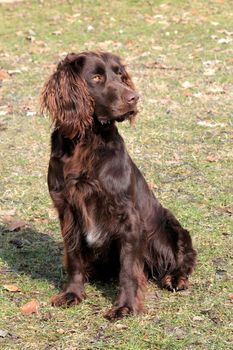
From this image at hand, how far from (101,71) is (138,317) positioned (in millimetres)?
1494

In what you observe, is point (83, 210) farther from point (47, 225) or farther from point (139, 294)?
point (47, 225)

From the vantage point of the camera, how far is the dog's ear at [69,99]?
13.0 feet

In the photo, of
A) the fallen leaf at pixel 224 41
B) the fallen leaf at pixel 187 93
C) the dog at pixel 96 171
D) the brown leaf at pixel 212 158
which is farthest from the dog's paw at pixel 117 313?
the fallen leaf at pixel 224 41

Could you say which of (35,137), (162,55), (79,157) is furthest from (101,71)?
(162,55)

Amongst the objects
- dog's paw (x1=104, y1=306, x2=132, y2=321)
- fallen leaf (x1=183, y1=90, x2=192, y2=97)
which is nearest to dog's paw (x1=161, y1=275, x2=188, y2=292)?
dog's paw (x1=104, y1=306, x2=132, y2=321)

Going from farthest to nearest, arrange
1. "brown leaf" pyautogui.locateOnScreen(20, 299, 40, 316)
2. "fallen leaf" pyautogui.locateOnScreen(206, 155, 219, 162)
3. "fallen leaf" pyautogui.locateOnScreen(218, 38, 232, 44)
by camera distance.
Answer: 1. "fallen leaf" pyautogui.locateOnScreen(218, 38, 232, 44)
2. "fallen leaf" pyautogui.locateOnScreen(206, 155, 219, 162)
3. "brown leaf" pyautogui.locateOnScreen(20, 299, 40, 316)

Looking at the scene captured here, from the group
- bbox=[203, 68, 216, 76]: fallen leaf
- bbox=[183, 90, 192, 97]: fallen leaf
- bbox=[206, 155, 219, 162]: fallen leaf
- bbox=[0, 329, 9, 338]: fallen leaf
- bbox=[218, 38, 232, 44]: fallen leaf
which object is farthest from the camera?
bbox=[218, 38, 232, 44]: fallen leaf

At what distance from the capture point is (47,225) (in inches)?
224

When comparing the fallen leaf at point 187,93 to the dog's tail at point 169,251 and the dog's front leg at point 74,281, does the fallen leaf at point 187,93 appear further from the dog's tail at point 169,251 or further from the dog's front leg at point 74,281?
the dog's front leg at point 74,281

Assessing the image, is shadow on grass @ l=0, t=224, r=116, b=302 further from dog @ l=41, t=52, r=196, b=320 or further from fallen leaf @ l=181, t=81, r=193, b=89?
fallen leaf @ l=181, t=81, r=193, b=89

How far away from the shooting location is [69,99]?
399 centimetres

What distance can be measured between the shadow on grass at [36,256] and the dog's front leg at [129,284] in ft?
0.83

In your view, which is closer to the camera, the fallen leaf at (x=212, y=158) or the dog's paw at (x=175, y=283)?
the dog's paw at (x=175, y=283)

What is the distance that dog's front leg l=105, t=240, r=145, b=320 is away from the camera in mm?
4117
